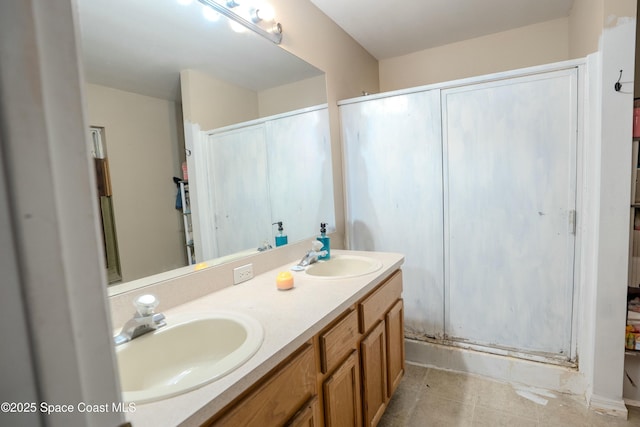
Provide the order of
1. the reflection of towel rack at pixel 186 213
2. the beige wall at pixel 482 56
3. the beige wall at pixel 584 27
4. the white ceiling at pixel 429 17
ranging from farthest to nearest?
the beige wall at pixel 482 56, the white ceiling at pixel 429 17, the beige wall at pixel 584 27, the reflection of towel rack at pixel 186 213

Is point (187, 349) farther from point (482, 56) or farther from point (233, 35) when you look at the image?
point (482, 56)

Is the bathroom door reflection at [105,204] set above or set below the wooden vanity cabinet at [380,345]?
above

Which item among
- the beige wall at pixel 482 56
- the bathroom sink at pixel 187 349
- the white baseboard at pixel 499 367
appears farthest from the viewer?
the beige wall at pixel 482 56

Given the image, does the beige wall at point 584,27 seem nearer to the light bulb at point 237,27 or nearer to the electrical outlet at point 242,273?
the light bulb at point 237,27

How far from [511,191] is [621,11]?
3.09 feet

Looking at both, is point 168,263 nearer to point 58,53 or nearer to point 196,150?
point 196,150

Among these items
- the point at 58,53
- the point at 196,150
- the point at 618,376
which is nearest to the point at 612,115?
the point at 618,376

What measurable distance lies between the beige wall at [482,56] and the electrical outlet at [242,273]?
7.33 ft

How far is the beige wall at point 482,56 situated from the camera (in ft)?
7.67

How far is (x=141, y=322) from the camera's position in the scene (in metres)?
0.94

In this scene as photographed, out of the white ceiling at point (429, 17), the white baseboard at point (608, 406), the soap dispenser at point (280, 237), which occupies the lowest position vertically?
the white baseboard at point (608, 406)

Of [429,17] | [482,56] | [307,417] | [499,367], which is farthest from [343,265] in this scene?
[482,56]

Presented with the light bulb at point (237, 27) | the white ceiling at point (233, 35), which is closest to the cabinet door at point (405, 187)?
the white ceiling at point (233, 35)

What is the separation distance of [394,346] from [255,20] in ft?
6.11
